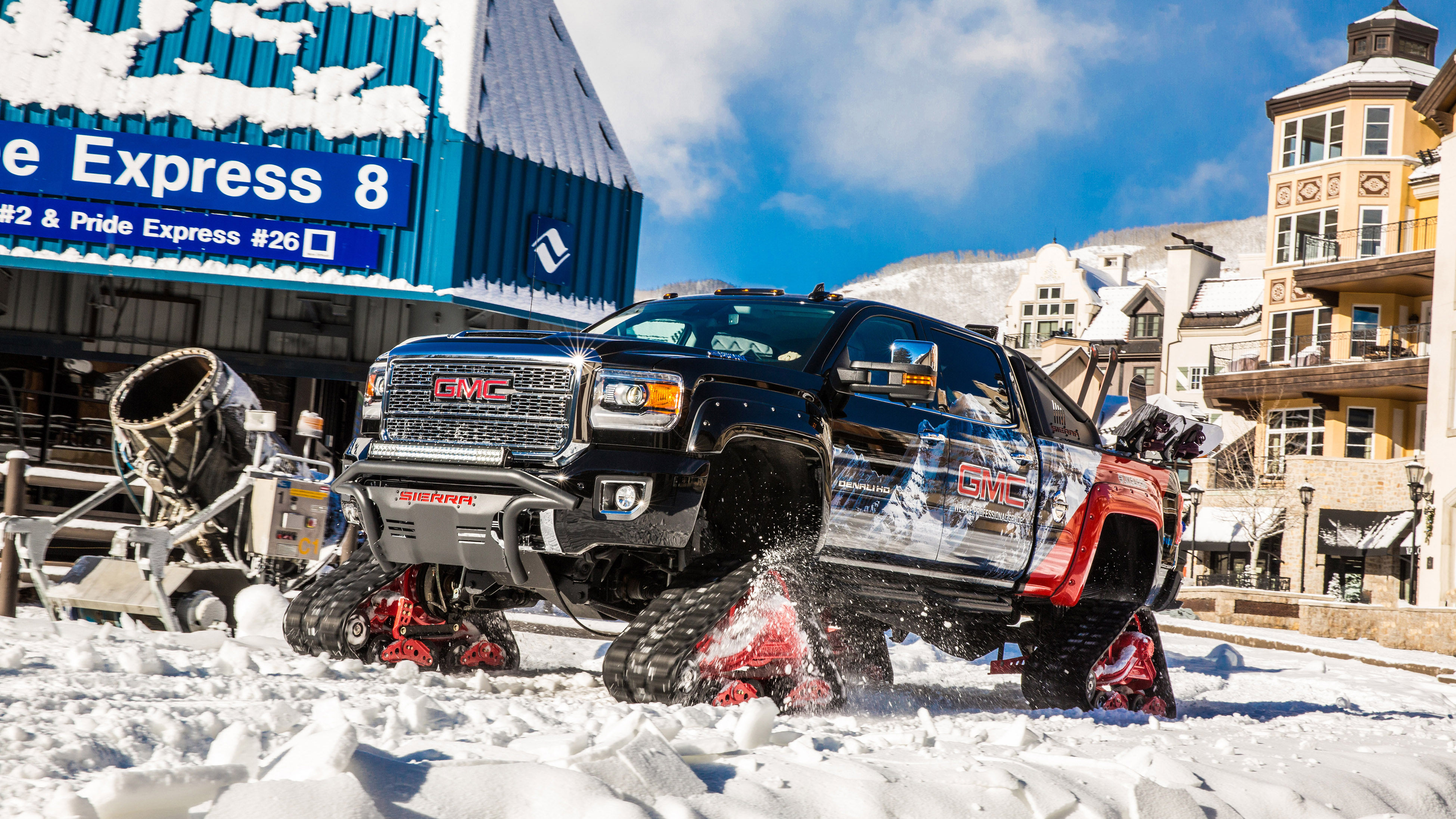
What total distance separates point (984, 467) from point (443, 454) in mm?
2739

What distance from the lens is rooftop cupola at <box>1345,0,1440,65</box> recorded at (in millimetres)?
42312

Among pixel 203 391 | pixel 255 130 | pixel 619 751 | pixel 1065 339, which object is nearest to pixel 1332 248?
pixel 1065 339

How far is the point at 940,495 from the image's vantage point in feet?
19.9

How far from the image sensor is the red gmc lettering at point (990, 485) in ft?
20.3

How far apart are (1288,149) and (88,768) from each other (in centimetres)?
4602

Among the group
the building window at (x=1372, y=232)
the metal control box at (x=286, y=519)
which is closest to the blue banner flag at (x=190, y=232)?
the metal control box at (x=286, y=519)

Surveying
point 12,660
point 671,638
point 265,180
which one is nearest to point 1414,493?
point 265,180

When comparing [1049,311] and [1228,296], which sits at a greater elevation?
[1049,311]

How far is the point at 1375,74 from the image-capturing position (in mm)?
40594

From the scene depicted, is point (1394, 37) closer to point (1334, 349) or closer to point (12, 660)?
point (1334, 349)

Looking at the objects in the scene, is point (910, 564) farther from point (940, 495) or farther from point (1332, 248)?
point (1332, 248)

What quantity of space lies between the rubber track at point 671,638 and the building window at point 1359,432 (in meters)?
38.3

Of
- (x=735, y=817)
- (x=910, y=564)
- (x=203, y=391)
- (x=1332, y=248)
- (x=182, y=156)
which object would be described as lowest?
(x=735, y=817)

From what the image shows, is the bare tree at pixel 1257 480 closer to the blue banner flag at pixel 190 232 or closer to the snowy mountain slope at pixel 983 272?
the blue banner flag at pixel 190 232
